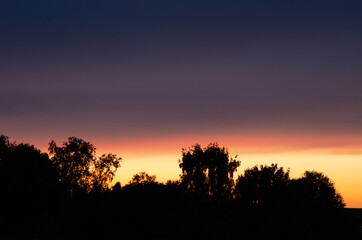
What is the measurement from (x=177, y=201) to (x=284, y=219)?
15.3 meters

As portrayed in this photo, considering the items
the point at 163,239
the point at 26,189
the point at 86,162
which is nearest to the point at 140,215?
the point at 163,239

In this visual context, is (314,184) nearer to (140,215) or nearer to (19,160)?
(19,160)

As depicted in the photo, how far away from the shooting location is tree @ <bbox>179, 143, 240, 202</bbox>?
530 feet

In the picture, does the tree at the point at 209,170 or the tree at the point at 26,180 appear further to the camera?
the tree at the point at 209,170

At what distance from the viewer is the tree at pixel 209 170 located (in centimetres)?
16150

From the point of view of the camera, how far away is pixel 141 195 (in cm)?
7225

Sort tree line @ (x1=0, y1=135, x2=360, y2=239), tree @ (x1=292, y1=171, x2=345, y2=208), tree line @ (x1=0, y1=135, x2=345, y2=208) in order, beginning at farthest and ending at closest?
1. tree @ (x1=292, y1=171, x2=345, y2=208)
2. tree line @ (x1=0, y1=135, x2=345, y2=208)
3. tree line @ (x1=0, y1=135, x2=360, y2=239)

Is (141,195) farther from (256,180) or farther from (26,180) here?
(256,180)

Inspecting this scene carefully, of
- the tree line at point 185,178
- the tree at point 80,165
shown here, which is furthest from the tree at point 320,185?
the tree at point 80,165

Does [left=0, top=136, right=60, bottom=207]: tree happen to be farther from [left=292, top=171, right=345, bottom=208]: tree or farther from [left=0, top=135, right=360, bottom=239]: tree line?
[left=292, top=171, right=345, bottom=208]: tree

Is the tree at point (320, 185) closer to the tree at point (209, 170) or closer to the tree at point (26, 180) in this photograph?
the tree at point (209, 170)

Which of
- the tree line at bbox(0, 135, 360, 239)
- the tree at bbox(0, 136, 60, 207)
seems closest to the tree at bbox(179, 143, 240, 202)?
the tree line at bbox(0, 135, 360, 239)

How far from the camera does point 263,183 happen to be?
15475 cm

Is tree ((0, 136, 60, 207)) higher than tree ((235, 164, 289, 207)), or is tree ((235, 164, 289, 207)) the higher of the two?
tree ((235, 164, 289, 207))
